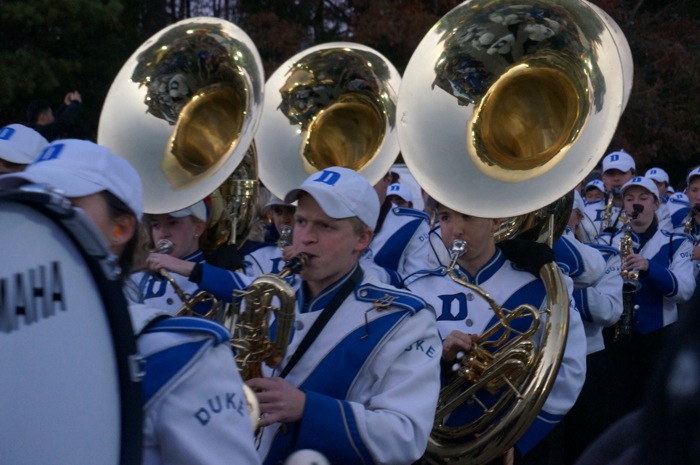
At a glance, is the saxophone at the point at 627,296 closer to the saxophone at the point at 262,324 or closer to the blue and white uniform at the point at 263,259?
the blue and white uniform at the point at 263,259

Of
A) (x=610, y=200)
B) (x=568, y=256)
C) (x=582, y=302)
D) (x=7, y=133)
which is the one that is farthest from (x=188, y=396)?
(x=610, y=200)

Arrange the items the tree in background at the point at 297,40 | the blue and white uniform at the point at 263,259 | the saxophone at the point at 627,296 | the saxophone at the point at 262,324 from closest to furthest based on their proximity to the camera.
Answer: the saxophone at the point at 262,324, the blue and white uniform at the point at 263,259, the saxophone at the point at 627,296, the tree in background at the point at 297,40

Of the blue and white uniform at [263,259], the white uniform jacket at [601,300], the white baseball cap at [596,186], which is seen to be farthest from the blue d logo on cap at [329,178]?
the white baseball cap at [596,186]

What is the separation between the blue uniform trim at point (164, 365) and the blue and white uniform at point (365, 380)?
95 centimetres

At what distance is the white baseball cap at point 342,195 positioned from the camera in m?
3.30

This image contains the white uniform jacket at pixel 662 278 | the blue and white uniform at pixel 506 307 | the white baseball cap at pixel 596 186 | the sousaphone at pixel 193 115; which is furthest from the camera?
the white baseball cap at pixel 596 186

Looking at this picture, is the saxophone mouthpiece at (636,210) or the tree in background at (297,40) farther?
the tree in background at (297,40)

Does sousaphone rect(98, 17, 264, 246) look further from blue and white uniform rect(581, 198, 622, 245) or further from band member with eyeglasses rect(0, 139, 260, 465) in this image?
blue and white uniform rect(581, 198, 622, 245)

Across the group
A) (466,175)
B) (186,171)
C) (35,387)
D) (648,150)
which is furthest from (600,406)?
(648,150)

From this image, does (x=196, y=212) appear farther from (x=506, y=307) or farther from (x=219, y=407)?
(x=219, y=407)

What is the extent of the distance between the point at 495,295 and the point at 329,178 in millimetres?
1165

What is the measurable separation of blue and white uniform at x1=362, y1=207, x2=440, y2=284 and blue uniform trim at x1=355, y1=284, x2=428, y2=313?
8.00ft

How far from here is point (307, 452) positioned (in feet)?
6.29

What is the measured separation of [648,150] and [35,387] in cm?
1597
